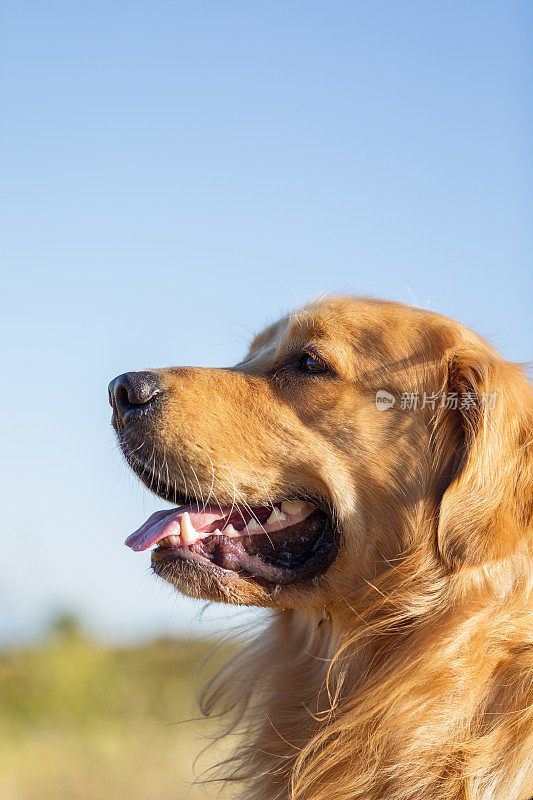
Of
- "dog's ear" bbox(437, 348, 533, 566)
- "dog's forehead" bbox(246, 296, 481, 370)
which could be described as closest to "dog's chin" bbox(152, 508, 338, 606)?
"dog's ear" bbox(437, 348, 533, 566)

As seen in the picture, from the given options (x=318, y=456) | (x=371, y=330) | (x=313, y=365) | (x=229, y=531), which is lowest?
(x=229, y=531)

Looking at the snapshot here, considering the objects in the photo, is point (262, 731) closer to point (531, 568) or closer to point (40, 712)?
point (531, 568)

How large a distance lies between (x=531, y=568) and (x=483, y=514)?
0.29 metres

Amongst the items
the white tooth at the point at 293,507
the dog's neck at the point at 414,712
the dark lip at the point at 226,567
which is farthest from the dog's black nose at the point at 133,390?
the dog's neck at the point at 414,712

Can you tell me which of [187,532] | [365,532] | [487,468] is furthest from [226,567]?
[487,468]

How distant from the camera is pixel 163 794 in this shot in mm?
6902

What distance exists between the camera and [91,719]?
952cm

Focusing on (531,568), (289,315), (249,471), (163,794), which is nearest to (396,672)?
(531,568)

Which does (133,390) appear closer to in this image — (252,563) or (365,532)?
(252,563)

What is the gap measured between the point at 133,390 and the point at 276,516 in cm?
86

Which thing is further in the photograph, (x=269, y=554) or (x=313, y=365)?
(x=313, y=365)

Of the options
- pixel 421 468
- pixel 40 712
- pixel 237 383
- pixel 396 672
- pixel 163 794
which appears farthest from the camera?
pixel 40 712

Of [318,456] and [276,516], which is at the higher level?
[318,456]

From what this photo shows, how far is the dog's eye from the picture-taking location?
3.41 m
